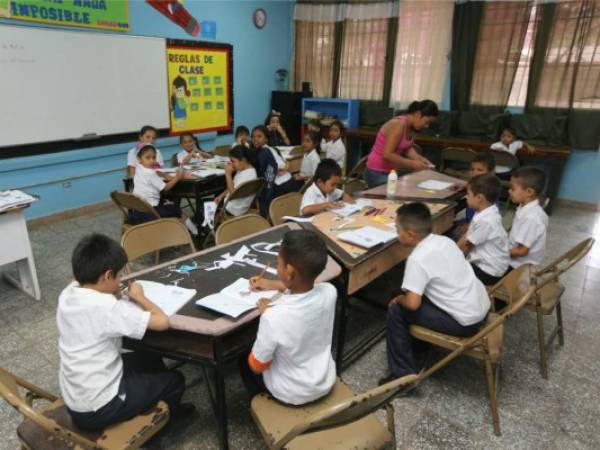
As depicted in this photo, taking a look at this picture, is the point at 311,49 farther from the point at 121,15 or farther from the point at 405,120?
the point at 405,120

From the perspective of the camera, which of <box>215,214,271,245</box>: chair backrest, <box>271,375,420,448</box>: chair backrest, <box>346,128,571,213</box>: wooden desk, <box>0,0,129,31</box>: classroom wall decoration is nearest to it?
<box>271,375,420,448</box>: chair backrest

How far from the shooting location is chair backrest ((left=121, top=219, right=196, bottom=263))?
213 cm

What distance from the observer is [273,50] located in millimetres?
6730

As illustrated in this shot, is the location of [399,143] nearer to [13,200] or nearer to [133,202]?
[133,202]

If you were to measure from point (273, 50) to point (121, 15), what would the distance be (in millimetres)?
2754

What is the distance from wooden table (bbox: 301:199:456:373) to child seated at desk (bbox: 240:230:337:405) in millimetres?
542

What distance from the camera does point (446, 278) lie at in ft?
5.81

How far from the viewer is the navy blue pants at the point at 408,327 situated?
1.84 m

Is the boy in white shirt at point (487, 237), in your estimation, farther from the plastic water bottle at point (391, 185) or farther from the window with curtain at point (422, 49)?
the window with curtain at point (422, 49)

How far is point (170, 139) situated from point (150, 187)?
222 centimetres

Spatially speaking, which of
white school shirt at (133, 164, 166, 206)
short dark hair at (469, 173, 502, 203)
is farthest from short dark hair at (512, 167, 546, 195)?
white school shirt at (133, 164, 166, 206)

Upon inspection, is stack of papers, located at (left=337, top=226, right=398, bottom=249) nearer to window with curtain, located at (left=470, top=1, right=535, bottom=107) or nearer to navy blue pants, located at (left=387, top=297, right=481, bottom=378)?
navy blue pants, located at (left=387, top=297, right=481, bottom=378)

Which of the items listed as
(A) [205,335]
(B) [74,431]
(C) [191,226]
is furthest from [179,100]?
(B) [74,431]

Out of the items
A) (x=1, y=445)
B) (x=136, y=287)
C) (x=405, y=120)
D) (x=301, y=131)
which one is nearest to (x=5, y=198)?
(x=1, y=445)
